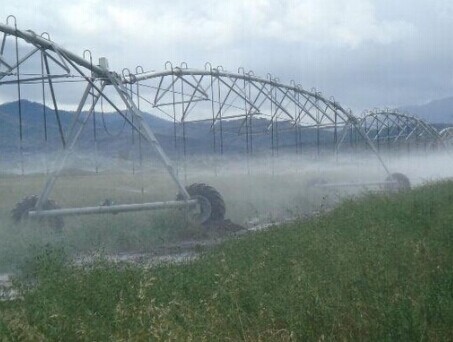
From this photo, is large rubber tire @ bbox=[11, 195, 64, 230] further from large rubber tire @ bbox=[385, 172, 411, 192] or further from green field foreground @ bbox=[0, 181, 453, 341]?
large rubber tire @ bbox=[385, 172, 411, 192]

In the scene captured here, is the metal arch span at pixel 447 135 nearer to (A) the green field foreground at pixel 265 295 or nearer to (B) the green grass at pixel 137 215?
(B) the green grass at pixel 137 215

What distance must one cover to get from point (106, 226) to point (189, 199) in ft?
7.07

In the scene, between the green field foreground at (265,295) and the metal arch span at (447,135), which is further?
the metal arch span at (447,135)

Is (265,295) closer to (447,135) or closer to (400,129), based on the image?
(400,129)

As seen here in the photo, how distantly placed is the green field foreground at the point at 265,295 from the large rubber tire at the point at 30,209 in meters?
7.92

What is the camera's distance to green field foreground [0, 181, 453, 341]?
210 inches

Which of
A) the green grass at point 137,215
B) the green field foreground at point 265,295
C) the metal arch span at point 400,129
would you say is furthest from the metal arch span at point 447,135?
the green field foreground at point 265,295

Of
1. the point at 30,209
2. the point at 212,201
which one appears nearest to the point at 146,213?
the point at 212,201

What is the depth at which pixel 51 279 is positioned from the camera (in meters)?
7.38

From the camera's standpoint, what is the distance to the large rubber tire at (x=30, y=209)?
679 inches

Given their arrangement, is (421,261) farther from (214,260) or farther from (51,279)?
(51,279)

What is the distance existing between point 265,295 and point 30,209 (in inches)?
473

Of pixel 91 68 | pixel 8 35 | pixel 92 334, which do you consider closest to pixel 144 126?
pixel 91 68

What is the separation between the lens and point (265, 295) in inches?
257
